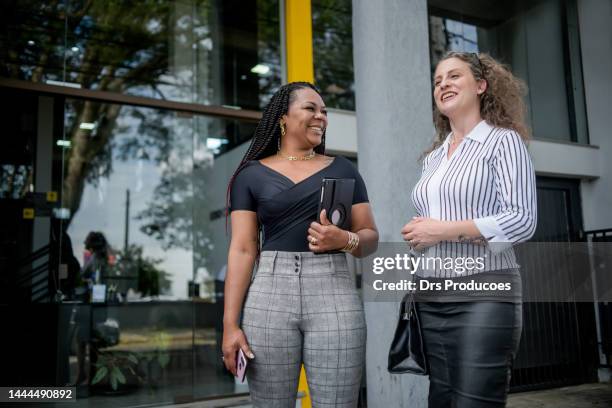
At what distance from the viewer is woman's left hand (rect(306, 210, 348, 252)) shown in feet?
5.98

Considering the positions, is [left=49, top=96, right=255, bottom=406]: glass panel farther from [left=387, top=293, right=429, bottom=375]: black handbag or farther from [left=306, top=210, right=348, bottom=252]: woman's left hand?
[left=306, top=210, right=348, bottom=252]: woman's left hand

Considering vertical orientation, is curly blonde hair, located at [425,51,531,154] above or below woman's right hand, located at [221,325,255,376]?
above

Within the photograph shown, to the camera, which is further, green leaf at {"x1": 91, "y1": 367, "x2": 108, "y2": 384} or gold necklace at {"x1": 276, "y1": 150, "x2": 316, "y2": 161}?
green leaf at {"x1": 91, "y1": 367, "x2": 108, "y2": 384}

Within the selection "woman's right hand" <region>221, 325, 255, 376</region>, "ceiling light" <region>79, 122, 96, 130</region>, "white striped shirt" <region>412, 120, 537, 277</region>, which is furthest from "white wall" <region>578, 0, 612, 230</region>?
"ceiling light" <region>79, 122, 96, 130</region>

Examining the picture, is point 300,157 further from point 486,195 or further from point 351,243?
point 486,195

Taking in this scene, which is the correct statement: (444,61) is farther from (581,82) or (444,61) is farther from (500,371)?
(581,82)

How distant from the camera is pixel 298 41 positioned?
4.98 m

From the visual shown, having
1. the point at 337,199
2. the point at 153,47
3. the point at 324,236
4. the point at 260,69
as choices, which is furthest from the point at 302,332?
the point at 153,47

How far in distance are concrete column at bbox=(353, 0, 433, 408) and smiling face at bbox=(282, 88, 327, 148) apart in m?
1.41

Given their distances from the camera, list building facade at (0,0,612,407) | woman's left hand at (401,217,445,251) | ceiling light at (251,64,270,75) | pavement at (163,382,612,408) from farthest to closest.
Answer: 1. ceiling light at (251,64,270,75)
2. pavement at (163,382,612,408)
3. building facade at (0,0,612,407)
4. woman's left hand at (401,217,445,251)

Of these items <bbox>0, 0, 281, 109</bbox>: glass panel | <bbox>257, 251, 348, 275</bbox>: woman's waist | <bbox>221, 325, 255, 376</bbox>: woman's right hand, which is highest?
<bbox>0, 0, 281, 109</bbox>: glass panel

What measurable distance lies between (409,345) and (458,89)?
0.96 metres

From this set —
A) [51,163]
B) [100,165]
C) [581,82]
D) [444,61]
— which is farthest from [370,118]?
[100,165]

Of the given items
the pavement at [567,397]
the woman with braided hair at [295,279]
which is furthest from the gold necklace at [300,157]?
the pavement at [567,397]
